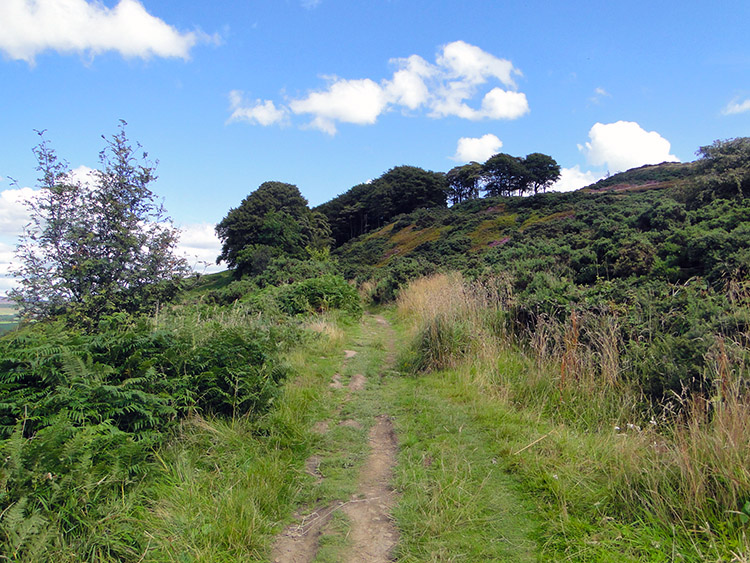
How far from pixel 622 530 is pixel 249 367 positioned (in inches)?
154

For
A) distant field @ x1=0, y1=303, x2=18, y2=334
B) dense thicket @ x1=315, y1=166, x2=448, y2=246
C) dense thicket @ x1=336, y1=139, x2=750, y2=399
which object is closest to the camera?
dense thicket @ x1=336, y1=139, x2=750, y2=399

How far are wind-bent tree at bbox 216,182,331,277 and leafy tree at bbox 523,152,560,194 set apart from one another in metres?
32.9

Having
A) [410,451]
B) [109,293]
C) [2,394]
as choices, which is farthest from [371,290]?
[2,394]

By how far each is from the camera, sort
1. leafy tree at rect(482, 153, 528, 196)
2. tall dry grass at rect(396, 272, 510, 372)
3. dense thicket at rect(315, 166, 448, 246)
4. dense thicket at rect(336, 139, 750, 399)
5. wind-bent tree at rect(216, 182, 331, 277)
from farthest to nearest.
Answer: dense thicket at rect(315, 166, 448, 246) → leafy tree at rect(482, 153, 528, 196) → wind-bent tree at rect(216, 182, 331, 277) → tall dry grass at rect(396, 272, 510, 372) → dense thicket at rect(336, 139, 750, 399)

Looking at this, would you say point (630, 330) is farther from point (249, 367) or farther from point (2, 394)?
point (2, 394)

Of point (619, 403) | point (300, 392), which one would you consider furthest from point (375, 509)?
point (619, 403)

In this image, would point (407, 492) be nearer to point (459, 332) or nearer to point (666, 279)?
point (459, 332)

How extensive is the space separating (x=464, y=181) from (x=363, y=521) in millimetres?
67219

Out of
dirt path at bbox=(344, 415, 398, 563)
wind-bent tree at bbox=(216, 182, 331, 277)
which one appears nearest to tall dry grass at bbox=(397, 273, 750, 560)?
dirt path at bbox=(344, 415, 398, 563)

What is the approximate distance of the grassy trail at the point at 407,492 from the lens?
287 cm

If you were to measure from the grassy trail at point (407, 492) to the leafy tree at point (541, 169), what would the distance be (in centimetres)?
6211

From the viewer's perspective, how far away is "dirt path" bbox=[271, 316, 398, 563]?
2.86 meters

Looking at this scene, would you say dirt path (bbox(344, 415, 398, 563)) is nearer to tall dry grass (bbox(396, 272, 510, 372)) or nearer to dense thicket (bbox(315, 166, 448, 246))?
tall dry grass (bbox(396, 272, 510, 372))

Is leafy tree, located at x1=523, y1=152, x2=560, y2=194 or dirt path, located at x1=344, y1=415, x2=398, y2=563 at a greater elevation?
leafy tree, located at x1=523, y1=152, x2=560, y2=194
